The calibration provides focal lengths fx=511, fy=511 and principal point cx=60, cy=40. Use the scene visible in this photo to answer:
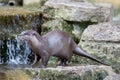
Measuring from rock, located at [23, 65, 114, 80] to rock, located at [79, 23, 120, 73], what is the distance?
0.95 metres

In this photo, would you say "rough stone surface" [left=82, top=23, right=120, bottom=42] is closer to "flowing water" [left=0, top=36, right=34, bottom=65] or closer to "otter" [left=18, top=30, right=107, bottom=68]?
"otter" [left=18, top=30, right=107, bottom=68]

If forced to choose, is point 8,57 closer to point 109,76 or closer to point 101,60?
point 101,60

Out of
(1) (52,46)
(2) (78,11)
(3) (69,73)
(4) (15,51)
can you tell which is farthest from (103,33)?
(3) (69,73)

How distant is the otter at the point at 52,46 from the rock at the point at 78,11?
153 cm

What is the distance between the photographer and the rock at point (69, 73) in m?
5.95

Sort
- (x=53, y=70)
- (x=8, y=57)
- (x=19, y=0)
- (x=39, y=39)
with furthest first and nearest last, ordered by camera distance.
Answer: (x=19, y=0)
(x=8, y=57)
(x=39, y=39)
(x=53, y=70)

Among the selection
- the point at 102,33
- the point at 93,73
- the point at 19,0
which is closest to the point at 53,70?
the point at 93,73

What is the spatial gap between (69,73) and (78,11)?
2.57 meters

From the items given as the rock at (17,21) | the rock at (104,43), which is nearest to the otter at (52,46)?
the rock at (104,43)

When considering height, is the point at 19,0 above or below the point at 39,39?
below

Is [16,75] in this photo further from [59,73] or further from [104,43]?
[104,43]

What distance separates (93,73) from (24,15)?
105 inches

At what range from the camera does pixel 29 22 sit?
858 centimetres

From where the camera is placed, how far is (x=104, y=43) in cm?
752
